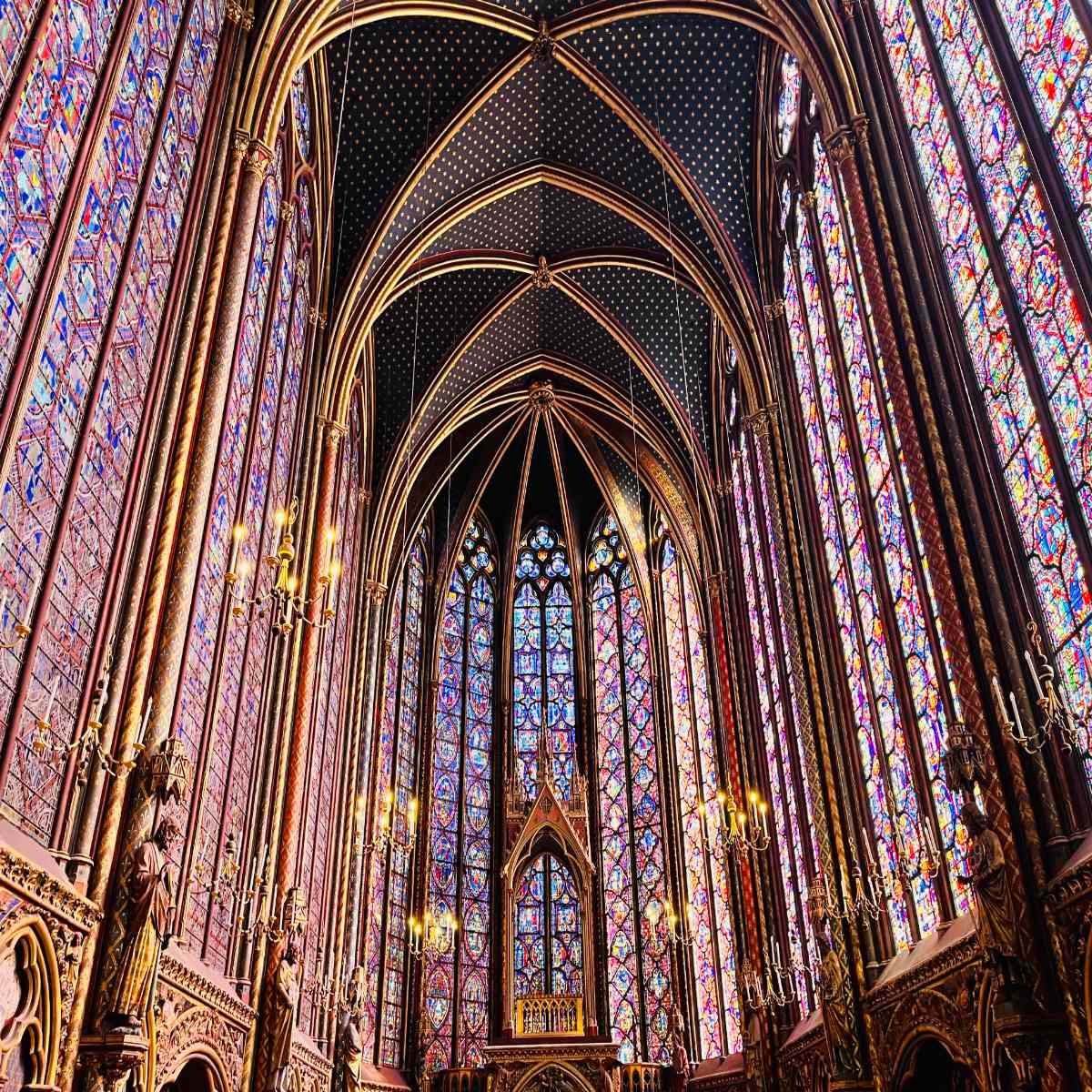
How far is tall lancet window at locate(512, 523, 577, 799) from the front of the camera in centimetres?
2803

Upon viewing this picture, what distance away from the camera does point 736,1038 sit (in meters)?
21.9

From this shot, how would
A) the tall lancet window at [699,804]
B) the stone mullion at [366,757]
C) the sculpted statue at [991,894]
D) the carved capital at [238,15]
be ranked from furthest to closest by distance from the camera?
1. the tall lancet window at [699,804]
2. the stone mullion at [366,757]
3. the carved capital at [238,15]
4. the sculpted statue at [991,894]

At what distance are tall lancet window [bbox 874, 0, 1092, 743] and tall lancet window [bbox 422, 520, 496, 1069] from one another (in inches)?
729

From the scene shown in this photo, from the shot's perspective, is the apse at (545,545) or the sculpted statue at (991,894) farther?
the sculpted statue at (991,894)

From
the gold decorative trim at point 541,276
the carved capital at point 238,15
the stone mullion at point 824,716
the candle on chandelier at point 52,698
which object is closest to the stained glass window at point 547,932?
the stone mullion at point 824,716

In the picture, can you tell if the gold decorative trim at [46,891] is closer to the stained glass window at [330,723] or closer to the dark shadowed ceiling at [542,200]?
the stained glass window at [330,723]

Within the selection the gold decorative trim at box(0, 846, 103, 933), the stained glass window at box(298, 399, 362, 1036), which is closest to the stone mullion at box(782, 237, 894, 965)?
the stained glass window at box(298, 399, 362, 1036)

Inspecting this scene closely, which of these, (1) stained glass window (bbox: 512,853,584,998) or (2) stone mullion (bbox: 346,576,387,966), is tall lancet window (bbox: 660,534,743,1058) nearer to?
(1) stained glass window (bbox: 512,853,584,998)

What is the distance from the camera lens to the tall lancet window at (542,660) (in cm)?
2803

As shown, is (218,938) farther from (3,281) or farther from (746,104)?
(746,104)

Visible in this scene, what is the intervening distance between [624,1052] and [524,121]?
19.8m

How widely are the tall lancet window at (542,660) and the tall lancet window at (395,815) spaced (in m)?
2.88

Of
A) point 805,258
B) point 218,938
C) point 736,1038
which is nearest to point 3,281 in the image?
point 218,938

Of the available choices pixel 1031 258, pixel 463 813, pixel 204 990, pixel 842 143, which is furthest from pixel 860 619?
pixel 463 813
